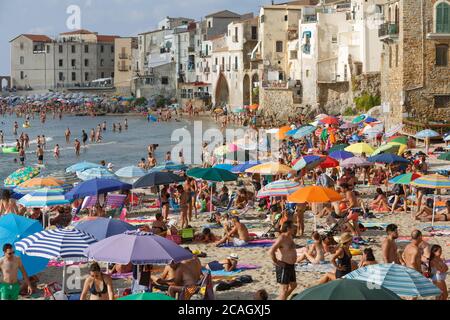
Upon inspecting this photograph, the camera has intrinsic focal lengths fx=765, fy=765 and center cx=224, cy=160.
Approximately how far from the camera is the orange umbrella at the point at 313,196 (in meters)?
14.0

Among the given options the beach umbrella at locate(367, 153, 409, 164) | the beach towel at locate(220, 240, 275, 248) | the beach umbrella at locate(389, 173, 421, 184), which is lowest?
the beach towel at locate(220, 240, 275, 248)

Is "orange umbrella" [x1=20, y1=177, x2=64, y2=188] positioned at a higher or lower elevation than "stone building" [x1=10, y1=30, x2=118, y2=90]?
lower

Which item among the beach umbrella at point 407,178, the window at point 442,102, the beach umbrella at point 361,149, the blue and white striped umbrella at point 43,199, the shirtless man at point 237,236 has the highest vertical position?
the window at point 442,102

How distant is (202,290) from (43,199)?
20.6 ft

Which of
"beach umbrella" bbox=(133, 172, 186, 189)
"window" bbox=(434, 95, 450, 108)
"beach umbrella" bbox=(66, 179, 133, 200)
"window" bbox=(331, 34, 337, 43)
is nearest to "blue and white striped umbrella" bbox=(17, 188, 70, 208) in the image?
"beach umbrella" bbox=(66, 179, 133, 200)

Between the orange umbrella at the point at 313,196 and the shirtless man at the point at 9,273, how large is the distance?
5465mm

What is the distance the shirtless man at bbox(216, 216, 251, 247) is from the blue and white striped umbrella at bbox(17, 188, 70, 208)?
3526mm

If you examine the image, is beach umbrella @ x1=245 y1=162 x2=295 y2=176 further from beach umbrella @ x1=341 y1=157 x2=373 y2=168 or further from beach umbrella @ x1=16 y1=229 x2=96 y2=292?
beach umbrella @ x1=16 y1=229 x2=96 y2=292

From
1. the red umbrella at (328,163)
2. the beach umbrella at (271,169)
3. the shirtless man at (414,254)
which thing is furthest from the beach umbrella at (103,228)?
the red umbrella at (328,163)

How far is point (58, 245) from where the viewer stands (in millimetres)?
10500

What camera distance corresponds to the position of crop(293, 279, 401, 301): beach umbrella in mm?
6988

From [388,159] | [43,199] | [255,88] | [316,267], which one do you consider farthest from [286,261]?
[255,88]

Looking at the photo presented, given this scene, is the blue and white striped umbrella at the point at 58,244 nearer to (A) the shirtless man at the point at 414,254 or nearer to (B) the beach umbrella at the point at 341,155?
(A) the shirtless man at the point at 414,254

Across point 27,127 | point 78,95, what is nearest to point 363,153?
point 27,127
